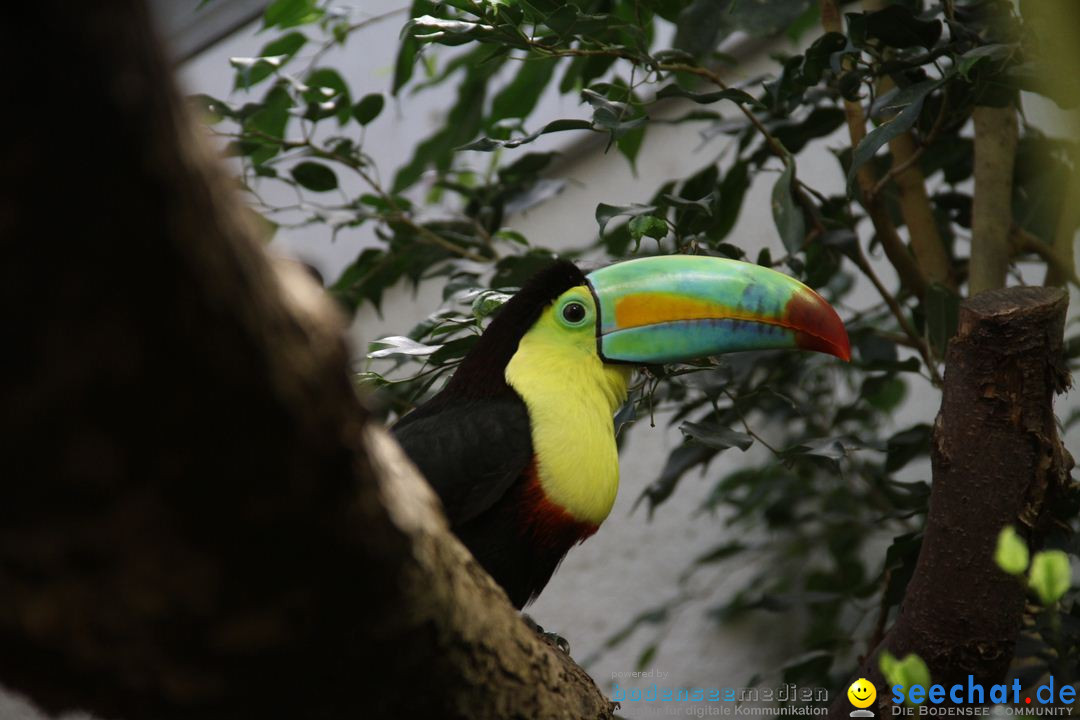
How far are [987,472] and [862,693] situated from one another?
34 centimetres

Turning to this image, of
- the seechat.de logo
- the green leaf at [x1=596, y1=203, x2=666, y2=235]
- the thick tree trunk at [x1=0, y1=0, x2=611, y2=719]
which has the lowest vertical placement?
the seechat.de logo

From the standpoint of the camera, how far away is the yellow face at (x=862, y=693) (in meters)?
1.43

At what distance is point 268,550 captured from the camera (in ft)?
2.18

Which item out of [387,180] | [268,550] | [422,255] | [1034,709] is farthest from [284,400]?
[387,180]

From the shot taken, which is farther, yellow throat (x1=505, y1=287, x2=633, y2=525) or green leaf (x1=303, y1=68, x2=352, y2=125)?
green leaf (x1=303, y1=68, x2=352, y2=125)

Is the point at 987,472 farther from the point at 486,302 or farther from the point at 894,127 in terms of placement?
the point at 486,302

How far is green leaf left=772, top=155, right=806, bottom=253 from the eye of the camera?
5.80ft

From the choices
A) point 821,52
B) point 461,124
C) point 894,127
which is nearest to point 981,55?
point 894,127

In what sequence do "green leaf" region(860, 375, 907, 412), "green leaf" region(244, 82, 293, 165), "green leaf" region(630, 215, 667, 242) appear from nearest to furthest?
"green leaf" region(630, 215, 667, 242), "green leaf" region(244, 82, 293, 165), "green leaf" region(860, 375, 907, 412)

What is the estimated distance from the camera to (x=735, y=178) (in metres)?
2.15

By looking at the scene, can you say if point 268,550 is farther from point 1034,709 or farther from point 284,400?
point 1034,709

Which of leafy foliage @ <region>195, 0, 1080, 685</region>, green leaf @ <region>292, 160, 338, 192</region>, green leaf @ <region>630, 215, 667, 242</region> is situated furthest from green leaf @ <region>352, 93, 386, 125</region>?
green leaf @ <region>630, 215, 667, 242</region>

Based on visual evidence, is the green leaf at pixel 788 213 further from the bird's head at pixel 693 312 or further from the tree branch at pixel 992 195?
the tree branch at pixel 992 195

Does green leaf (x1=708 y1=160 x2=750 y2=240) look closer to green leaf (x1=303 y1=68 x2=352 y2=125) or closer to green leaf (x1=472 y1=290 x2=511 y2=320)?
green leaf (x1=472 y1=290 x2=511 y2=320)
